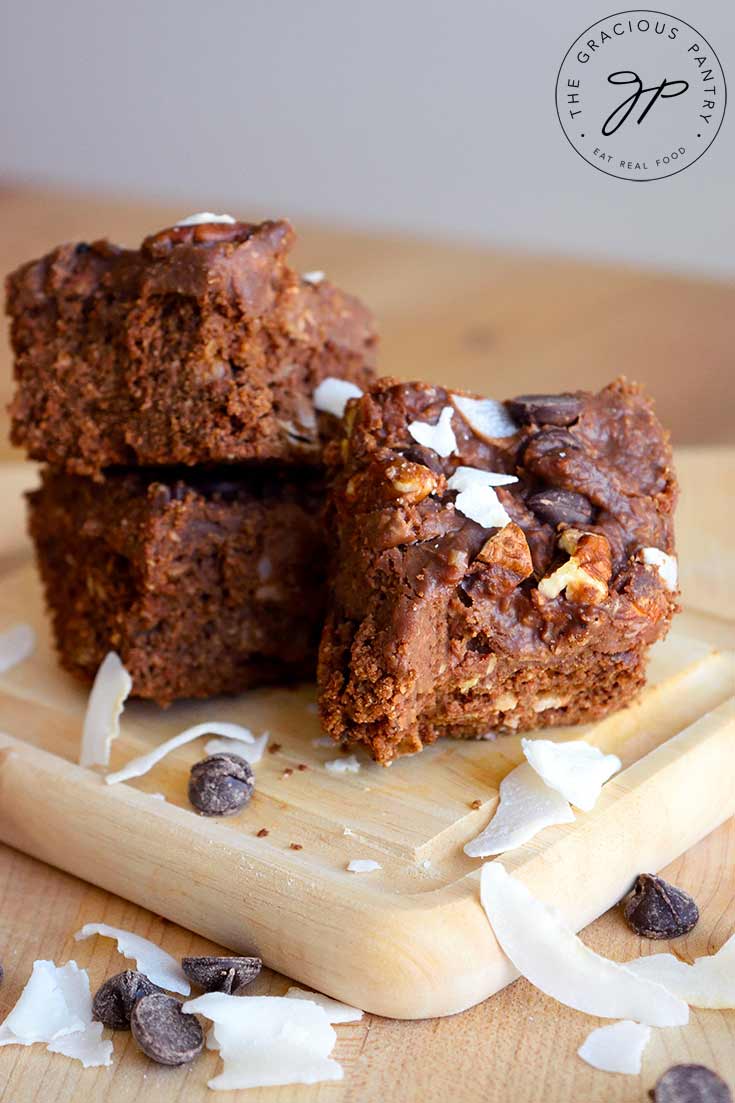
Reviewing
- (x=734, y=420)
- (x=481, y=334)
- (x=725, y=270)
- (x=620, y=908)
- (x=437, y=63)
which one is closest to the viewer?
(x=620, y=908)

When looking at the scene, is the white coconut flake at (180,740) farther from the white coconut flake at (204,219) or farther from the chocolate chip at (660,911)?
the white coconut flake at (204,219)

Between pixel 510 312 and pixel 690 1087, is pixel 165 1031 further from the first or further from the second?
pixel 510 312

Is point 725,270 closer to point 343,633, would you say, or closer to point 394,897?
point 343,633

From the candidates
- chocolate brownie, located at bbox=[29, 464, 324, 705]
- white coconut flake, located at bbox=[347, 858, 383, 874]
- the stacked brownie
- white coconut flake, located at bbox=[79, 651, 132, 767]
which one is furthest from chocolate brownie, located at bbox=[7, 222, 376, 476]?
white coconut flake, located at bbox=[347, 858, 383, 874]

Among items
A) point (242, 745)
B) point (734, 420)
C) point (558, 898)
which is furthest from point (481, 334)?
point (558, 898)

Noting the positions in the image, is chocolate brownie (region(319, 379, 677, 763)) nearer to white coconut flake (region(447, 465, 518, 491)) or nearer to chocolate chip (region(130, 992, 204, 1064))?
white coconut flake (region(447, 465, 518, 491))

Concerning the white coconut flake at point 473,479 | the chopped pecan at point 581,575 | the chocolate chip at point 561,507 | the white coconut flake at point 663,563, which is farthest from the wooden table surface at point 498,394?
the white coconut flake at point 473,479
